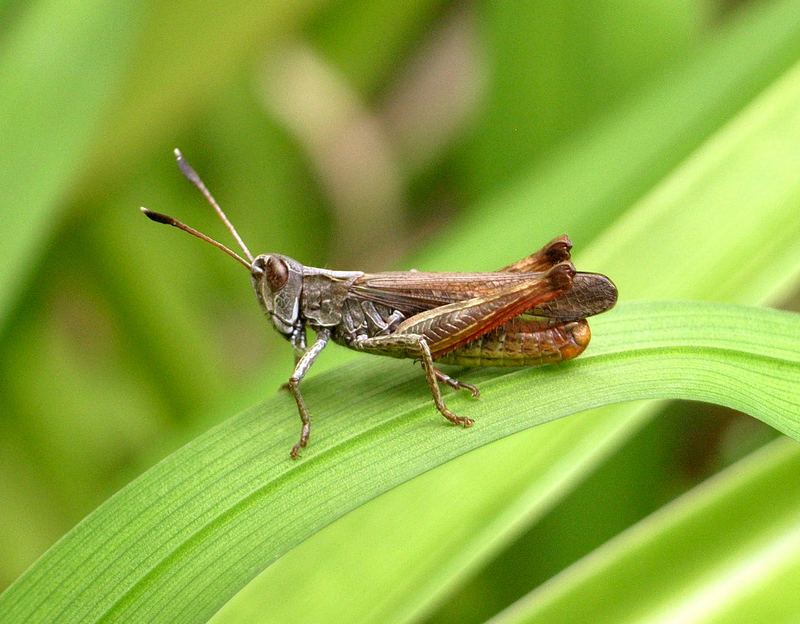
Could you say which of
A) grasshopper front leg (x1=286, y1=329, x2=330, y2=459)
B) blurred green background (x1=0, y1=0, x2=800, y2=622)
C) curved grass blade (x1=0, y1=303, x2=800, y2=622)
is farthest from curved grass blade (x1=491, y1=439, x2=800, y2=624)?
grasshopper front leg (x1=286, y1=329, x2=330, y2=459)

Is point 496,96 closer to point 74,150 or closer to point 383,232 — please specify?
point 74,150

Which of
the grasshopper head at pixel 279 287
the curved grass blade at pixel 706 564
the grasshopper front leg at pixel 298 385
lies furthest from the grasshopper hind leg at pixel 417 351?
the curved grass blade at pixel 706 564

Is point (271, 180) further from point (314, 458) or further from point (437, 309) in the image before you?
point (314, 458)

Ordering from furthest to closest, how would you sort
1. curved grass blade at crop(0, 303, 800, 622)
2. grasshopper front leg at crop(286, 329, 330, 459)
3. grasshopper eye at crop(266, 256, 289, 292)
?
grasshopper eye at crop(266, 256, 289, 292) < grasshopper front leg at crop(286, 329, 330, 459) < curved grass blade at crop(0, 303, 800, 622)

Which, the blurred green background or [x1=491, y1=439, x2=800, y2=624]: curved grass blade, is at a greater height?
the blurred green background

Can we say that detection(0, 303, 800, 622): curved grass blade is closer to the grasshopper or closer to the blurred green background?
the grasshopper

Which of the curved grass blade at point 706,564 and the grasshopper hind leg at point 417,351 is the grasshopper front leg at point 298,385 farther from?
the curved grass blade at point 706,564
